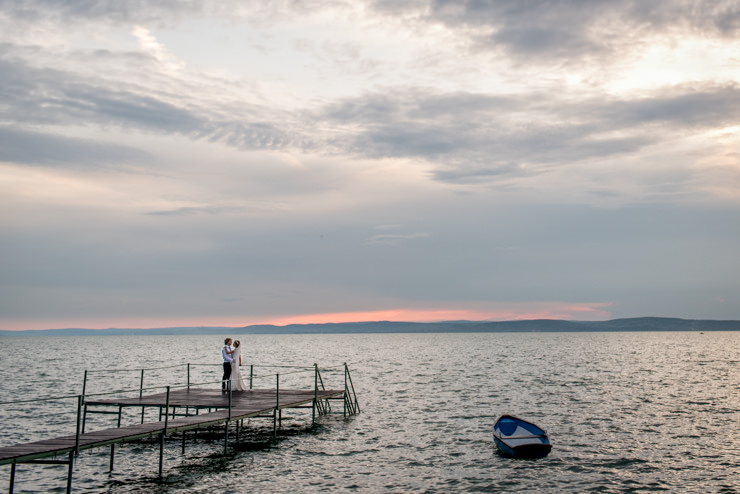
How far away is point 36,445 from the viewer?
1930cm

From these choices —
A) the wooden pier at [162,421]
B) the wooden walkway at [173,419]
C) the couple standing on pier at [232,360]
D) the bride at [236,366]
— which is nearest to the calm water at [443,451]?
the wooden pier at [162,421]

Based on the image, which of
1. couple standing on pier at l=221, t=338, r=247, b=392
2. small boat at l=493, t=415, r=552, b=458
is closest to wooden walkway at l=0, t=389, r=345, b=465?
couple standing on pier at l=221, t=338, r=247, b=392

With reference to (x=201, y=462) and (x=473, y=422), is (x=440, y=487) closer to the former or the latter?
(x=201, y=462)

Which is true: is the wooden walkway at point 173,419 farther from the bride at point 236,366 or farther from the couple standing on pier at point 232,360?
the couple standing on pier at point 232,360

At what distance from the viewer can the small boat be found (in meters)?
27.3

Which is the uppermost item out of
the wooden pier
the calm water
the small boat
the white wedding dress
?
the white wedding dress

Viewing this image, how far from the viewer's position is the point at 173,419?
3073 cm

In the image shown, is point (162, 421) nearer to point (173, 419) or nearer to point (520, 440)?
point (173, 419)

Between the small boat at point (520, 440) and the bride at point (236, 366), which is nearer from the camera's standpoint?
the small boat at point (520, 440)

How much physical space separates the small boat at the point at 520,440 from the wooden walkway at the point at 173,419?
10960 mm

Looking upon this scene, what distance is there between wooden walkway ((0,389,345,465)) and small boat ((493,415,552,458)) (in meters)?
11.0

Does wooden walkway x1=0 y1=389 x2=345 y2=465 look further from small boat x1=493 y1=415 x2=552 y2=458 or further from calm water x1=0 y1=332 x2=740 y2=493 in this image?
small boat x1=493 y1=415 x2=552 y2=458

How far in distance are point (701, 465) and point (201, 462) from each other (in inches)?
871

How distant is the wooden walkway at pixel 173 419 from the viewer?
18.7 meters
